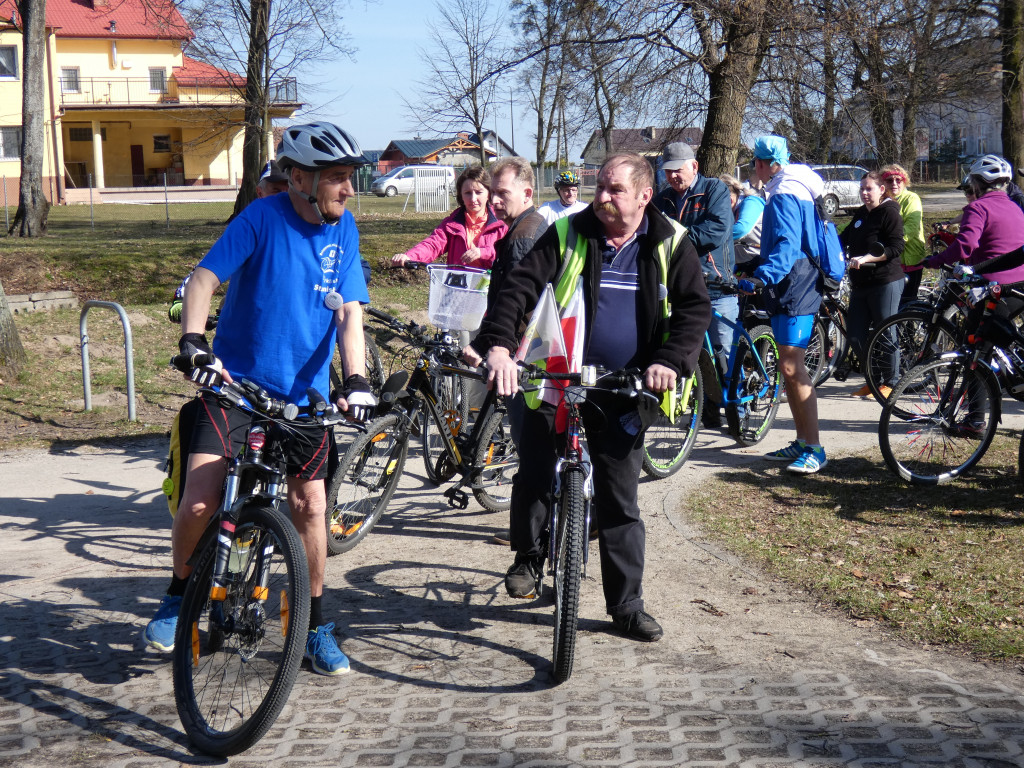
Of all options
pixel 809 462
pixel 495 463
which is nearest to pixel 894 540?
pixel 809 462

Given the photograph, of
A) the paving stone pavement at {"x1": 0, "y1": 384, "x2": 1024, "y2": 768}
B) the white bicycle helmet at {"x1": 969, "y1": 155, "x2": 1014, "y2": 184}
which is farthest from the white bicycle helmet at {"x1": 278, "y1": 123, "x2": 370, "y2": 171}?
the white bicycle helmet at {"x1": 969, "y1": 155, "x2": 1014, "y2": 184}

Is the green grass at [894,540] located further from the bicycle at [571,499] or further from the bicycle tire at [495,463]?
the bicycle at [571,499]

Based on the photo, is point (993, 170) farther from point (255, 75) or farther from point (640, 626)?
point (255, 75)

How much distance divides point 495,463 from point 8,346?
18.4 ft

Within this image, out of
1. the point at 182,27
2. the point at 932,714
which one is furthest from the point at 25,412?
the point at 182,27

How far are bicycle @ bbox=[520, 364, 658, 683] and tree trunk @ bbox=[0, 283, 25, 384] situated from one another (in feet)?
23.1

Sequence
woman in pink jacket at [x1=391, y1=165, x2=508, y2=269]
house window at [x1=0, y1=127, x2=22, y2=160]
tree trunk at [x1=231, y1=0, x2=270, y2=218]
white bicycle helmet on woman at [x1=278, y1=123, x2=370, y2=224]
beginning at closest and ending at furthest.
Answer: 1. white bicycle helmet on woman at [x1=278, y1=123, x2=370, y2=224]
2. woman in pink jacket at [x1=391, y1=165, x2=508, y2=269]
3. tree trunk at [x1=231, y1=0, x2=270, y2=218]
4. house window at [x1=0, y1=127, x2=22, y2=160]

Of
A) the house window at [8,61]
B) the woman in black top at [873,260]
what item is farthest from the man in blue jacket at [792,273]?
the house window at [8,61]

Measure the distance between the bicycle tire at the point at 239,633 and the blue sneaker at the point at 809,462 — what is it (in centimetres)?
453

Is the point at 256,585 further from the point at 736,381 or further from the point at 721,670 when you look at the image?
the point at 736,381

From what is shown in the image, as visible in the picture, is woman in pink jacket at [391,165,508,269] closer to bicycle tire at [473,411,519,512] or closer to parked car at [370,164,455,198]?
bicycle tire at [473,411,519,512]

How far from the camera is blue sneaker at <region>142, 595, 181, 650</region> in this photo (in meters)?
4.29

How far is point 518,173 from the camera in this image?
254 inches

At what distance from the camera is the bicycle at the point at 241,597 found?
3.55 metres
